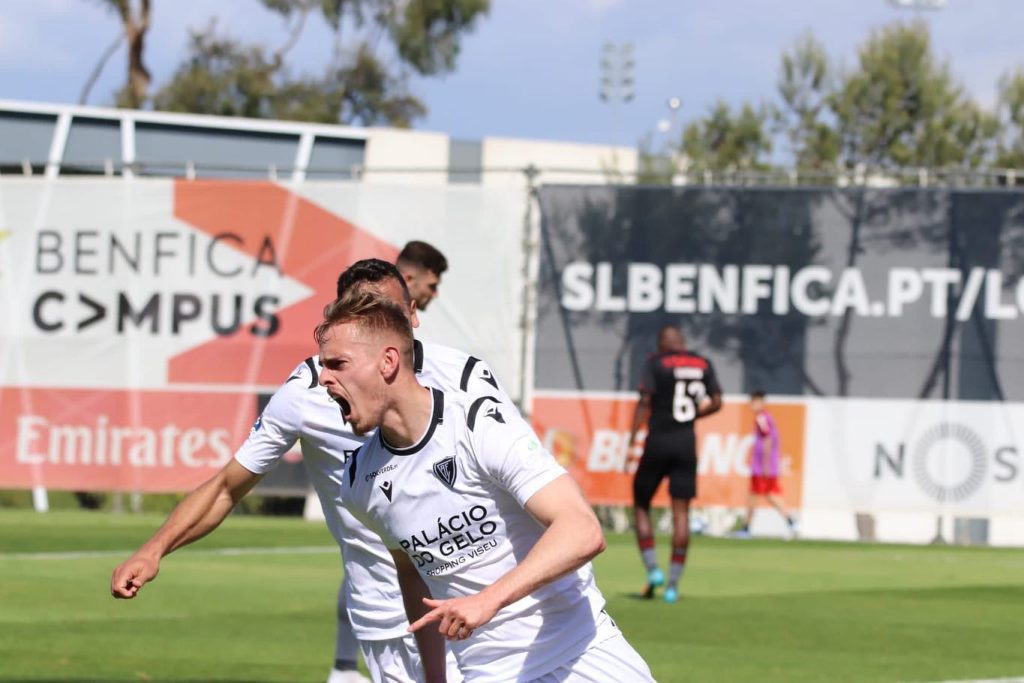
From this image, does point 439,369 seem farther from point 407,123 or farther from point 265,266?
point 407,123

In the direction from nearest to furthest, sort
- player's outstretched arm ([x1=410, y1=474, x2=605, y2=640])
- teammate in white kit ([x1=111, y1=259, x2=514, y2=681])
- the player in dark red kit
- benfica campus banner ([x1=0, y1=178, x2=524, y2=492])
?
player's outstretched arm ([x1=410, y1=474, x2=605, y2=640]) → teammate in white kit ([x1=111, y1=259, x2=514, y2=681]) → the player in dark red kit → benfica campus banner ([x1=0, y1=178, x2=524, y2=492])

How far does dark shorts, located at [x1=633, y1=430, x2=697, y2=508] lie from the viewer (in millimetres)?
14094

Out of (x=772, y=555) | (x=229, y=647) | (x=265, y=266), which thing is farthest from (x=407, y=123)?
(x=229, y=647)

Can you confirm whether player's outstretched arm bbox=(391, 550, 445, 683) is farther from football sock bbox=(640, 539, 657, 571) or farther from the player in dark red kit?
the player in dark red kit

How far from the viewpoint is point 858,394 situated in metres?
20.8

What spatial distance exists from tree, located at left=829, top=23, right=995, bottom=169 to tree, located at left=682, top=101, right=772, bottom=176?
8.23ft

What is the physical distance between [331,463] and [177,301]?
15845mm

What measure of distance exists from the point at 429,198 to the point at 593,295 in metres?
2.49

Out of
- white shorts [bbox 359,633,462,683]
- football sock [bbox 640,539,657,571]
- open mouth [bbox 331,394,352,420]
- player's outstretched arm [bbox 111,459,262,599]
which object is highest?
open mouth [bbox 331,394,352,420]

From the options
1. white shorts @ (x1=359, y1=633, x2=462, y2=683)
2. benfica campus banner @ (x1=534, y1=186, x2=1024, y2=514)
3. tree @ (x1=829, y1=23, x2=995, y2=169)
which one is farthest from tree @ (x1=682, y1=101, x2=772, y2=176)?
white shorts @ (x1=359, y1=633, x2=462, y2=683)

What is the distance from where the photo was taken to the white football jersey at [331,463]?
637cm

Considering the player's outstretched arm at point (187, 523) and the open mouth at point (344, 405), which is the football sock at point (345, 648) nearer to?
the player's outstretched arm at point (187, 523)

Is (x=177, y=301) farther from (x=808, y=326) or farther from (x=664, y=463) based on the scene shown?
(x=664, y=463)

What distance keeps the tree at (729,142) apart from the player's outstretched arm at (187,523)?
44.8 meters
